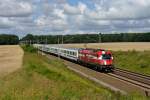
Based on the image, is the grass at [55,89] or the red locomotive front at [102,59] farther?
the red locomotive front at [102,59]

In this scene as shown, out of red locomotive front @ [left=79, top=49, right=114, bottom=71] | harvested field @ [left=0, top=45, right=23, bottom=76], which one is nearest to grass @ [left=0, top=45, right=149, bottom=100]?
red locomotive front @ [left=79, top=49, right=114, bottom=71]

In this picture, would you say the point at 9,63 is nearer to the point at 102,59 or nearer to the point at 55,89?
the point at 102,59

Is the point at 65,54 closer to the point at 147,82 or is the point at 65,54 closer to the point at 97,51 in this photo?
the point at 97,51

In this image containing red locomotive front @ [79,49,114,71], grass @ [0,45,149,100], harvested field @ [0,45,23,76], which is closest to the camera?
grass @ [0,45,149,100]

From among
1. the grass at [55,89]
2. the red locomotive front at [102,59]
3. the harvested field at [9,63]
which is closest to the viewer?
the grass at [55,89]

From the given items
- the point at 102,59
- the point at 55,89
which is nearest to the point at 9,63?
the point at 102,59

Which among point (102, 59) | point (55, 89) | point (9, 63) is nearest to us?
point (55, 89)

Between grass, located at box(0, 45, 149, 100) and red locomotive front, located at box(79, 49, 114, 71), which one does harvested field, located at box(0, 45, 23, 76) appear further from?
grass, located at box(0, 45, 149, 100)

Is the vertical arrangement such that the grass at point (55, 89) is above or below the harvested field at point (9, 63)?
above

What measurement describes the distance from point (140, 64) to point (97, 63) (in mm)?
7370

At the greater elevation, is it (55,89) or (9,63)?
(55,89)

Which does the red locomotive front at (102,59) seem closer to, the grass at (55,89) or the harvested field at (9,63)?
the harvested field at (9,63)

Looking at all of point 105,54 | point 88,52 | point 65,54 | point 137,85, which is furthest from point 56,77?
point 65,54

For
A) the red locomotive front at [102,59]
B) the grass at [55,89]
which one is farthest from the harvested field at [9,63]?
the grass at [55,89]
